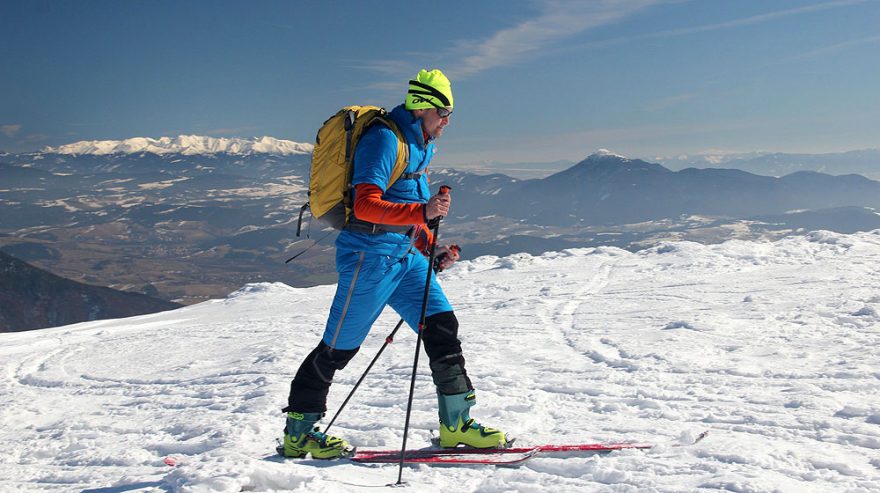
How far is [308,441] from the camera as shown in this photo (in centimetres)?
472

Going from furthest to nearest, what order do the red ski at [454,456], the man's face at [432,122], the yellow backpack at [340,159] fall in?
the man's face at [432,122] < the red ski at [454,456] < the yellow backpack at [340,159]

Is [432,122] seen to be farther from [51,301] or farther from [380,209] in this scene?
[51,301]

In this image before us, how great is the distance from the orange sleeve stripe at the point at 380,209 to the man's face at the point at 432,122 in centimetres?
75

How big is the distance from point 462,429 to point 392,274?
1.42m

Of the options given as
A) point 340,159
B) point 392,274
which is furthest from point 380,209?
point 392,274

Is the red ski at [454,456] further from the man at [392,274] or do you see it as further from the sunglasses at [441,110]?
the sunglasses at [441,110]

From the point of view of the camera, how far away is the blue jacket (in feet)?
13.7

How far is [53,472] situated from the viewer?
491 centimetres

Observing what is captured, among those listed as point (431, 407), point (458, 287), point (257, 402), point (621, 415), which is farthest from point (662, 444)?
point (458, 287)

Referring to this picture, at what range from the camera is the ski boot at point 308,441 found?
15.4 feet

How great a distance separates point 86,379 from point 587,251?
1850cm

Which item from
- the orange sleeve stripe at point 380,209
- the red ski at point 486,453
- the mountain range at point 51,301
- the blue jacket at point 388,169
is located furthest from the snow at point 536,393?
the mountain range at point 51,301

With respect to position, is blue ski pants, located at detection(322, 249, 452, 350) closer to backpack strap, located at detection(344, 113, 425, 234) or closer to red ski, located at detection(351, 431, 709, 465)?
backpack strap, located at detection(344, 113, 425, 234)

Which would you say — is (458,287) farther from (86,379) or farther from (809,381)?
(809,381)
